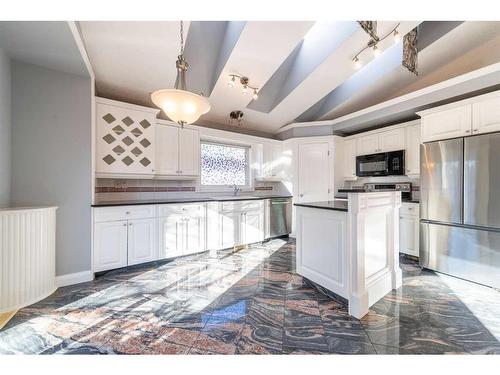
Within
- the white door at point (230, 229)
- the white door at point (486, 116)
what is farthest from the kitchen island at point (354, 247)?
the white door at point (230, 229)

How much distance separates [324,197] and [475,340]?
114 inches

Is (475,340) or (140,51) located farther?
(140,51)

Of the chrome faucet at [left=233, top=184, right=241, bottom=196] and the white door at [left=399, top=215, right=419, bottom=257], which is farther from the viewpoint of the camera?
the chrome faucet at [left=233, top=184, right=241, bottom=196]

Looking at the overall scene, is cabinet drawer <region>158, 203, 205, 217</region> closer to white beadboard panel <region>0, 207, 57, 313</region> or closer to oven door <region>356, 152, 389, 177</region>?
white beadboard panel <region>0, 207, 57, 313</region>

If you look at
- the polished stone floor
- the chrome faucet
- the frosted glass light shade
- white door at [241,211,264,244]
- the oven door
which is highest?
the frosted glass light shade

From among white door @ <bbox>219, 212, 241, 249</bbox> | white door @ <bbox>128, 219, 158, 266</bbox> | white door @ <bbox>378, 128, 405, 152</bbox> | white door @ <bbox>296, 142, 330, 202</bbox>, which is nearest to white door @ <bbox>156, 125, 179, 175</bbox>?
white door @ <bbox>128, 219, 158, 266</bbox>

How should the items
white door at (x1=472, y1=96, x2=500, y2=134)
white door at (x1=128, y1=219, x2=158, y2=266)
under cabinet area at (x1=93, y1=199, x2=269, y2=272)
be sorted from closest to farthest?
white door at (x1=472, y1=96, x2=500, y2=134) → under cabinet area at (x1=93, y1=199, x2=269, y2=272) → white door at (x1=128, y1=219, x2=158, y2=266)

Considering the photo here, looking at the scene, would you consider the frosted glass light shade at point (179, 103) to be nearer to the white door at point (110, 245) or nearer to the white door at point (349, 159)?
the white door at point (110, 245)

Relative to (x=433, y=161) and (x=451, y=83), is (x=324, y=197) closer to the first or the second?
(x=433, y=161)

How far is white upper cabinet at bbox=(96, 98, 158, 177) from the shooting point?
8.80ft

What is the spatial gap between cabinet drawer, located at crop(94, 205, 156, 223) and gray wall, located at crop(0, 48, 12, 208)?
0.75 m

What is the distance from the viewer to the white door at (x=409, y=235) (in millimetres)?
2977

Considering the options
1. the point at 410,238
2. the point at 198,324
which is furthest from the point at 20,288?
the point at 410,238

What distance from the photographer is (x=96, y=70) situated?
2551 mm
